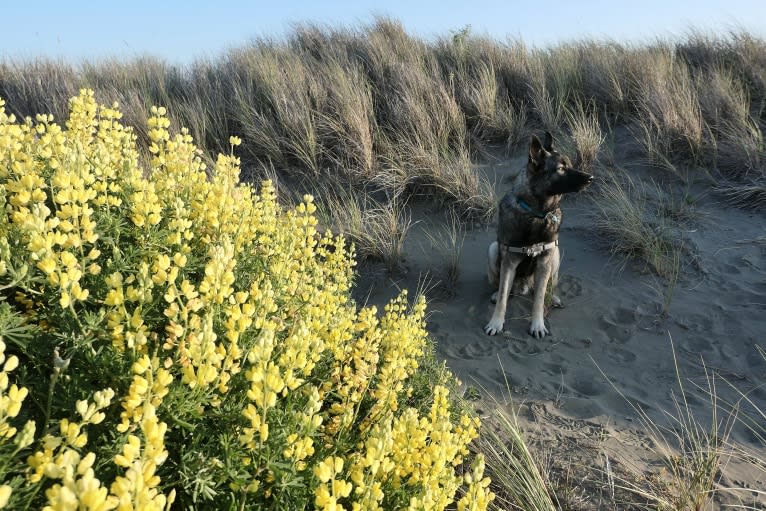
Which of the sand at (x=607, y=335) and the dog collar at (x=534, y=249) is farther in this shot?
the dog collar at (x=534, y=249)

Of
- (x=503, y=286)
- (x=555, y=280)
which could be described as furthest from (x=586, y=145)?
(x=503, y=286)

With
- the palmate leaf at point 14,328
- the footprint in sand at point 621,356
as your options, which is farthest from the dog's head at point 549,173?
the palmate leaf at point 14,328

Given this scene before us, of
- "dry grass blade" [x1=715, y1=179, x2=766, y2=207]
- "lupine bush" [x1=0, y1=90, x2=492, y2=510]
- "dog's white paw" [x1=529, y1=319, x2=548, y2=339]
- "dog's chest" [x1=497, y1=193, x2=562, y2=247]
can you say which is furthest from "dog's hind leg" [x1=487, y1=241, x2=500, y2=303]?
"dry grass blade" [x1=715, y1=179, x2=766, y2=207]

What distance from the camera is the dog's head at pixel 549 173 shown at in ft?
12.1

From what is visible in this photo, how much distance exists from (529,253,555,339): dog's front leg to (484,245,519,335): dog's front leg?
194mm

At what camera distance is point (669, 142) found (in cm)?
652

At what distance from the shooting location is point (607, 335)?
4.27m

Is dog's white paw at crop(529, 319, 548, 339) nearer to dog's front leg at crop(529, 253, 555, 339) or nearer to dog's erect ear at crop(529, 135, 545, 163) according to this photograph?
dog's front leg at crop(529, 253, 555, 339)

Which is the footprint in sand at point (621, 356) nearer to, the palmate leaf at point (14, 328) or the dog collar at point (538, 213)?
the dog collar at point (538, 213)

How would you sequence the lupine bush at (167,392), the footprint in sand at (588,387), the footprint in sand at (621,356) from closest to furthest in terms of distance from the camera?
the lupine bush at (167,392) < the footprint in sand at (588,387) < the footprint in sand at (621,356)

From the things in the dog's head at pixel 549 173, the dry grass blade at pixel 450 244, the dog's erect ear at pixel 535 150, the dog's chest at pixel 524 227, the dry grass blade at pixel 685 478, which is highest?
the dog's erect ear at pixel 535 150

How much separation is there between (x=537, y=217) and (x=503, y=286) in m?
0.64

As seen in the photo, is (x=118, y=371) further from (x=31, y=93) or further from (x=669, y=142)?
(x=31, y=93)

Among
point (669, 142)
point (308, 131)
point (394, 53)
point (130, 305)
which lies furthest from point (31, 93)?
point (669, 142)
